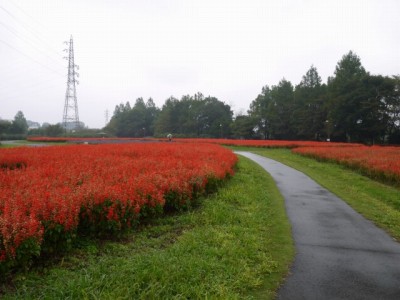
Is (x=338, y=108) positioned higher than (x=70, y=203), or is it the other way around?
(x=338, y=108)

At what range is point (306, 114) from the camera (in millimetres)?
54469

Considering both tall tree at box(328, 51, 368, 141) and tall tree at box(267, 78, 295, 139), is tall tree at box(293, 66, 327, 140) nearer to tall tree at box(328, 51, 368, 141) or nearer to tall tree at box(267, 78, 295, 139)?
tall tree at box(267, 78, 295, 139)

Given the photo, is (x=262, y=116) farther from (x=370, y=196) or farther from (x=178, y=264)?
(x=178, y=264)

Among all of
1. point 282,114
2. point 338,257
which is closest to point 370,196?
point 338,257

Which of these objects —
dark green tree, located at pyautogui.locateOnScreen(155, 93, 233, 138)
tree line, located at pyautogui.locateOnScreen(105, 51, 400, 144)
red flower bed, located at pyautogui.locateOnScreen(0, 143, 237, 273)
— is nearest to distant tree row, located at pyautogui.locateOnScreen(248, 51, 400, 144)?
tree line, located at pyautogui.locateOnScreen(105, 51, 400, 144)

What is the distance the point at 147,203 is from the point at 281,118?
57241mm

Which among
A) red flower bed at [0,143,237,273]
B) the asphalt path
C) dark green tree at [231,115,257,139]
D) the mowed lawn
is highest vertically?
dark green tree at [231,115,257,139]

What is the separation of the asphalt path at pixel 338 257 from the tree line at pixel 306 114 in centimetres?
4217

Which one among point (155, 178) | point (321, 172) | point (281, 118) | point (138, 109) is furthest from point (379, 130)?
point (138, 109)

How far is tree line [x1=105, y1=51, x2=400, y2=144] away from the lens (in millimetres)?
44625

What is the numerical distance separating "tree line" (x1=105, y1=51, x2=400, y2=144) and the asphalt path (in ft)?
138

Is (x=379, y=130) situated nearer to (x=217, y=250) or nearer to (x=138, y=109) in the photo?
(x=217, y=250)

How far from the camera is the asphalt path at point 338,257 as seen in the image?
410 cm

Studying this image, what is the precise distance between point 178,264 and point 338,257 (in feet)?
9.38
